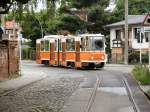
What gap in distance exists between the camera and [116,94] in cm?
2398

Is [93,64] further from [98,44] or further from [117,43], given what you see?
[117,43]

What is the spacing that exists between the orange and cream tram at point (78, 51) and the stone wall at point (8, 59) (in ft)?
30.5

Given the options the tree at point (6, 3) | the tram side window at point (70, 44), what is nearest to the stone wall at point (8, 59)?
the tram side window at point (70, 44)

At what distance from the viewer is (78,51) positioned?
48.9 m

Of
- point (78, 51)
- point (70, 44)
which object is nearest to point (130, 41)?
point (70, 44)

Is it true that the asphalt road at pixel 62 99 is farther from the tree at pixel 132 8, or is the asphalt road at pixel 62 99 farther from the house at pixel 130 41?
the tree at pixel 132 8

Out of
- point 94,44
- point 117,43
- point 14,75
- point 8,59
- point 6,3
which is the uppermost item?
point 6,3

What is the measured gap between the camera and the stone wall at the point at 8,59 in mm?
36144

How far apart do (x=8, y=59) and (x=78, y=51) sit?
12.0m

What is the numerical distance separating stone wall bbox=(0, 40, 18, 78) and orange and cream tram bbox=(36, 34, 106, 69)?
365 inches

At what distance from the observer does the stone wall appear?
3614 centimetres

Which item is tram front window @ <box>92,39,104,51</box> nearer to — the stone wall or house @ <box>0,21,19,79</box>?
house @ <box>0,21,19,79</box>

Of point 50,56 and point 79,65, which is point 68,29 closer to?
point 50,56

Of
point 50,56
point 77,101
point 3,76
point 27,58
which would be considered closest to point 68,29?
point 27,58
